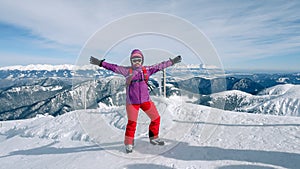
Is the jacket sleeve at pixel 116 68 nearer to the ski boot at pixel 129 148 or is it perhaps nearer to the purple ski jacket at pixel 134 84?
the purple ski jacket at pixel 134 84

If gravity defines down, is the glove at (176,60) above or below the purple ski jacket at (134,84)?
above

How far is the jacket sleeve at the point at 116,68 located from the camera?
5.89 meters

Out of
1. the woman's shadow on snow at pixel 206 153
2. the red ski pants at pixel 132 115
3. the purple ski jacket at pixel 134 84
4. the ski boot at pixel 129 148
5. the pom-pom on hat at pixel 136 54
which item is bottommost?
the woman's shadow on snow at pixel 206 153

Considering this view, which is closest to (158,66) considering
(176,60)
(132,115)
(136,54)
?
(176,60)

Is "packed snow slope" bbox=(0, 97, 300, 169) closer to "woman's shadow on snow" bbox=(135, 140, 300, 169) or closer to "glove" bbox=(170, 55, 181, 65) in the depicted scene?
"woman's shadow on snow" bbox=(135, 140, 300, 169)

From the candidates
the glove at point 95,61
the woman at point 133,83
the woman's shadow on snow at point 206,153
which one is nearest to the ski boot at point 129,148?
the woman at point 133,83

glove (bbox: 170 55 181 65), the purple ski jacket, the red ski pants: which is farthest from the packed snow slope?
glove (bbox: 170 55 181 65)

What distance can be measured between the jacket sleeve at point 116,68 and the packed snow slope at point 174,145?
2180 millimetres

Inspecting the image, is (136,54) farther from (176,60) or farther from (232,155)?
(232,155)

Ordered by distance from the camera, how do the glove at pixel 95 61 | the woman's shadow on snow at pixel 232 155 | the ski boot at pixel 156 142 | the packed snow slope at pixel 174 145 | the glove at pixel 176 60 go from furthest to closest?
the ski boot at pixel 156 142
the glove at pixel 176 60
the glove at pixel 95 61
the packed snow slope at pixel 174 145
the woman's shadow on snow at pixel 232 155

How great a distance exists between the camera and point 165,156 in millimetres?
5637

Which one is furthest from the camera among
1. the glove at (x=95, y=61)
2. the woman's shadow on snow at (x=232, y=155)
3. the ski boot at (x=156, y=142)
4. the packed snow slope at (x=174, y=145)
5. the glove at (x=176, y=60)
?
the ski boot at (x=156, y=142)

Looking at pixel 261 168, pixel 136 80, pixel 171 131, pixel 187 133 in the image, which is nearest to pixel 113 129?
pixel 171 131

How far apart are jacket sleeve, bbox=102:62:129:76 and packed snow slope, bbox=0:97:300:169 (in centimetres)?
218
